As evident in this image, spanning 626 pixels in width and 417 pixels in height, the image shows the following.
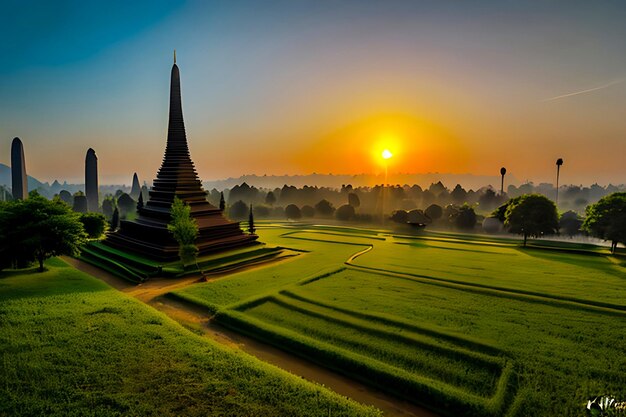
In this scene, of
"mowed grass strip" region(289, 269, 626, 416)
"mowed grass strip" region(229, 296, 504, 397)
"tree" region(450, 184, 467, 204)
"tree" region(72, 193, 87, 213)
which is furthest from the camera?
"tree" region(450, 184, 467, 204)

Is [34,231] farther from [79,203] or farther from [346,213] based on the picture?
[79,203]

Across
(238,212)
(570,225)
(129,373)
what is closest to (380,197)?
(238,212)

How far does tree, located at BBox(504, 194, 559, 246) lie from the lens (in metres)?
40.8

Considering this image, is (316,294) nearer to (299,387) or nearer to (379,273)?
(379,273)

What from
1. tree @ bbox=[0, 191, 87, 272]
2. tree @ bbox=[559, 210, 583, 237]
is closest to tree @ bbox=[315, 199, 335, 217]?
tree @ bbox=[559, 210, 583, 237]

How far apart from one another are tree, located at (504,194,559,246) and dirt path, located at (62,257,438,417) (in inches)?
1508

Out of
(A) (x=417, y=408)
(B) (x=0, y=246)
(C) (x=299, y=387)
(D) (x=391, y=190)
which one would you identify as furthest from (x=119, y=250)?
(D) (x=391, y=190)

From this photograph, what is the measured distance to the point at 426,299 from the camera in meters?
21.0

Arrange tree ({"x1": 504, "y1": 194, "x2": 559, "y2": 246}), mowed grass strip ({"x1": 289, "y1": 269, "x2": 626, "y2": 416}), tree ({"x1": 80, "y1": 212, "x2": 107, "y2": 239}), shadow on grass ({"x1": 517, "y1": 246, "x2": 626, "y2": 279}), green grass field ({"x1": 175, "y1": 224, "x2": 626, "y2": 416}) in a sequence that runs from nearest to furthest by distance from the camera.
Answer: mowed grass strip ({"x1": 289, "y1": 269, "x2": 626, "y2": 416})
green grass field ({"x1": 175, "y1": 224, "x2": 626, "y2": 416})
shadow on grass ({"x1": 517, "y1": 246, "x2": 626, "y2": 279})
tree ({"x1": 80, "y1": 212, "x2": 107, "y2": 239})
tree ({"x1": 504, "y1": 194, "x2": 559, "y2": 246})

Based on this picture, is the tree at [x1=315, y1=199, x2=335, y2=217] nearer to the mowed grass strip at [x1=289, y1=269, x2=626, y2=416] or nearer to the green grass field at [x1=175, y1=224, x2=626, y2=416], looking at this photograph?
the green grass field at [x1=175, y1=224, x2=626, y2=416]

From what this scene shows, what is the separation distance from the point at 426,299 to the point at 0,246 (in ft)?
100

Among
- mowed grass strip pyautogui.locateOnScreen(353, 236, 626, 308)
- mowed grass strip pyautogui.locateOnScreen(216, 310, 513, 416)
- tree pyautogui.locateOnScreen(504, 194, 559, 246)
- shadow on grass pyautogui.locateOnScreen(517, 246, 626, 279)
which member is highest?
tree pyautogui.locateOnScreen(504, 194, 559, 246)

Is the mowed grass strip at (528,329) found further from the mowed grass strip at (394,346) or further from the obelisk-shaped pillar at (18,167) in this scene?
the obelisk-shaped pillar at (18,167)

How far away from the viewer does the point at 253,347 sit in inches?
618
